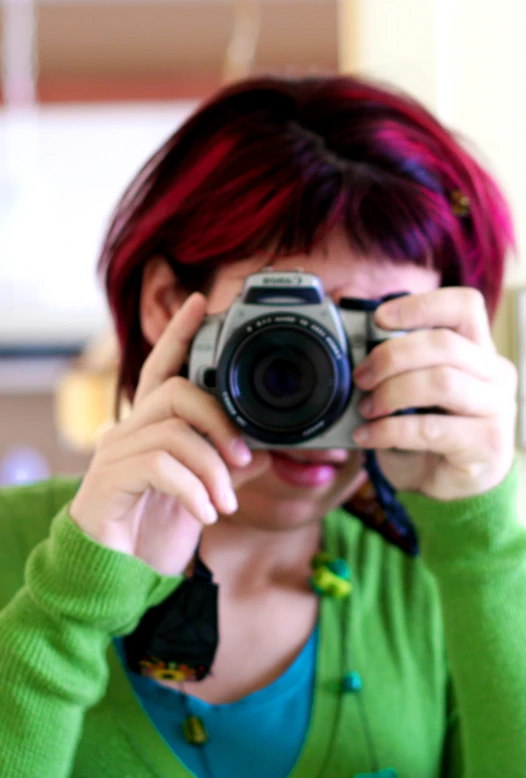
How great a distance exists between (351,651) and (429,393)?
25cm

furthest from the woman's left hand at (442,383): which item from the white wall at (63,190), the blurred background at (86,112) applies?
the white wall at (63,190)

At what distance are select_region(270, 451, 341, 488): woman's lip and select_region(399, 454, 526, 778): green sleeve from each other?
0.09 meters

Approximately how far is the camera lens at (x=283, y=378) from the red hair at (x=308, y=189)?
4.5 inches

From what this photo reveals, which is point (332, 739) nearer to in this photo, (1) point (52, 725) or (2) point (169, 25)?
(1) point (52, 725)

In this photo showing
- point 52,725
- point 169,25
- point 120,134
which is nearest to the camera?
point 52,725

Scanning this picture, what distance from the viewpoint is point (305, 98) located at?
0.81 meters

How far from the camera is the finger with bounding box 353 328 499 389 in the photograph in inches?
26.2

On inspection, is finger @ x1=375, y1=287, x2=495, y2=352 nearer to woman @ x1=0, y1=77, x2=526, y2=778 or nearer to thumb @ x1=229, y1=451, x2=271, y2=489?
woman @ x1=0, y1=77, x2=526, y2=778

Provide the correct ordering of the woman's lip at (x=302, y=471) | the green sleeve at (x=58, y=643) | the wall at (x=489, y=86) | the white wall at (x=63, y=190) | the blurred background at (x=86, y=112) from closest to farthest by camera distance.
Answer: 1. the green sleeve at (x=58, y=643)
2. the woman's lip at (x=302, y=471)
3. the wall at (x=489, y=86)
4. the blurred background at (x=86, y=112)
5. the white wall at (x=63, y=190)

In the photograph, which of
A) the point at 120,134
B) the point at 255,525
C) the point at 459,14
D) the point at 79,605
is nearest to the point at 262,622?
the point at 255,525

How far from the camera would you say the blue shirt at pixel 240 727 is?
0.74 metres

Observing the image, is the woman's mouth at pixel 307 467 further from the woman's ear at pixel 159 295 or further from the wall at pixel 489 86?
the wall at pixel 489 86

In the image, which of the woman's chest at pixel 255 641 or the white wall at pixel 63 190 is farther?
the white wall at pixel 63 190

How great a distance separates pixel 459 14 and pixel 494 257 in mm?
282
